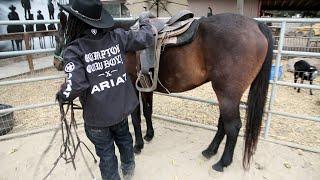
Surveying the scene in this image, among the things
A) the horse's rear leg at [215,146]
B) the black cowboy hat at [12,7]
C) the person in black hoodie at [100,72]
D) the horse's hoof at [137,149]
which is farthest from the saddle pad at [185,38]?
the black cowboy hat at [12,7]

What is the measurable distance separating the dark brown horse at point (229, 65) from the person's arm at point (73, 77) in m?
0.94

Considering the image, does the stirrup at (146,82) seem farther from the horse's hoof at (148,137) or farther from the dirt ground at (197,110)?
the dirt ground at (197,110)

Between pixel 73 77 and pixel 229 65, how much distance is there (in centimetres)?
127

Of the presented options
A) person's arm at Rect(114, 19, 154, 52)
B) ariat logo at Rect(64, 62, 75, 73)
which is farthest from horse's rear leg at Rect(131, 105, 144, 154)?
ariat logo at Rect(64, 62, 75, 73)

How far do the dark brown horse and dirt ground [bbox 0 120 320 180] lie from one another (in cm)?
21

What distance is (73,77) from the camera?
1596 millimetres

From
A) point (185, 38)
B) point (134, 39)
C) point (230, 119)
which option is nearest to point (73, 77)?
point (134, 39)

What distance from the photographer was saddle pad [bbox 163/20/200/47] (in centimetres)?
227

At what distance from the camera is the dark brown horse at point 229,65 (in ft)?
7.14

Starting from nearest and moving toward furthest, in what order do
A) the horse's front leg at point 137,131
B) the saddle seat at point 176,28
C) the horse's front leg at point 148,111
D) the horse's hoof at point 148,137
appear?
the saddle seat at point 176,28 < the horse's front leg at point 137,131 < the horse's front leg at point 148,111 < the horse's hoof at point 148,137

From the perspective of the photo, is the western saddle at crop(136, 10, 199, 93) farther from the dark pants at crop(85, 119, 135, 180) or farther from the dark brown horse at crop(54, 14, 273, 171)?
the dark pants at crop(85, 119, 135, 180)

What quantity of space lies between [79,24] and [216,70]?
1.18 meters

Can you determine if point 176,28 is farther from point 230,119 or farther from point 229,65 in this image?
point 230,119

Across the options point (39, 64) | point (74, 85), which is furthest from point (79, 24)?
point (39, 64)
